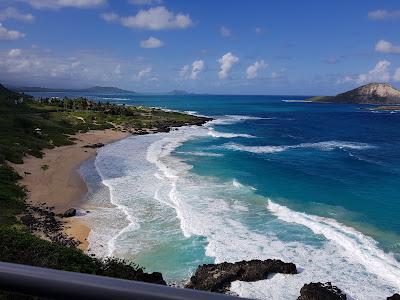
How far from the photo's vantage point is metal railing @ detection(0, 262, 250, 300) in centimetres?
169

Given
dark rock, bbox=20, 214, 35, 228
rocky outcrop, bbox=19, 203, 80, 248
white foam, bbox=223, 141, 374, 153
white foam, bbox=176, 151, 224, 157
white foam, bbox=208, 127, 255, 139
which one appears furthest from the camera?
white foam, bbox=208, 127, 255, 139

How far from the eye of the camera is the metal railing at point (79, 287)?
1.69 metres

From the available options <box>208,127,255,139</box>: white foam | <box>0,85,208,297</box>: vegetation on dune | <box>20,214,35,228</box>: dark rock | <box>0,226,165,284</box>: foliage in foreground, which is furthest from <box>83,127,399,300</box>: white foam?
<box>208,127,255,139</box>: white foam

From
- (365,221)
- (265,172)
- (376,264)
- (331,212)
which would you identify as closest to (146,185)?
(265,172)

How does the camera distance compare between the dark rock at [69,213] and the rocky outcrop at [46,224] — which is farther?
the dark rock at [69,213]

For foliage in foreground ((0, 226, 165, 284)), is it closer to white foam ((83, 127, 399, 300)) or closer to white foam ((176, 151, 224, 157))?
white foam ((83, 127, 399, 300))

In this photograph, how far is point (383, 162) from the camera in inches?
1948

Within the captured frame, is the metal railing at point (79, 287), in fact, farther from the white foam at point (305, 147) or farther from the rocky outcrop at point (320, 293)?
the white foam at point (305, 147)

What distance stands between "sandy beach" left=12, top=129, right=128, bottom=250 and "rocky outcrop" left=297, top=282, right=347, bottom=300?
38.9ft

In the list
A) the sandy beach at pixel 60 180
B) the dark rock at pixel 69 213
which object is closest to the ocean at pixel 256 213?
A: the dark rock at pixel 69 213

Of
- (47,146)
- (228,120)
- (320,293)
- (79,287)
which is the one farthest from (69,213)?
(228,120)

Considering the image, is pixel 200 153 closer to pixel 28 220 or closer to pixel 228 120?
pixel 28 220

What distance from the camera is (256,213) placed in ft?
95.7

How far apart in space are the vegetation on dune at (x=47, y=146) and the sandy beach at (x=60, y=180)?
3.21 feet
